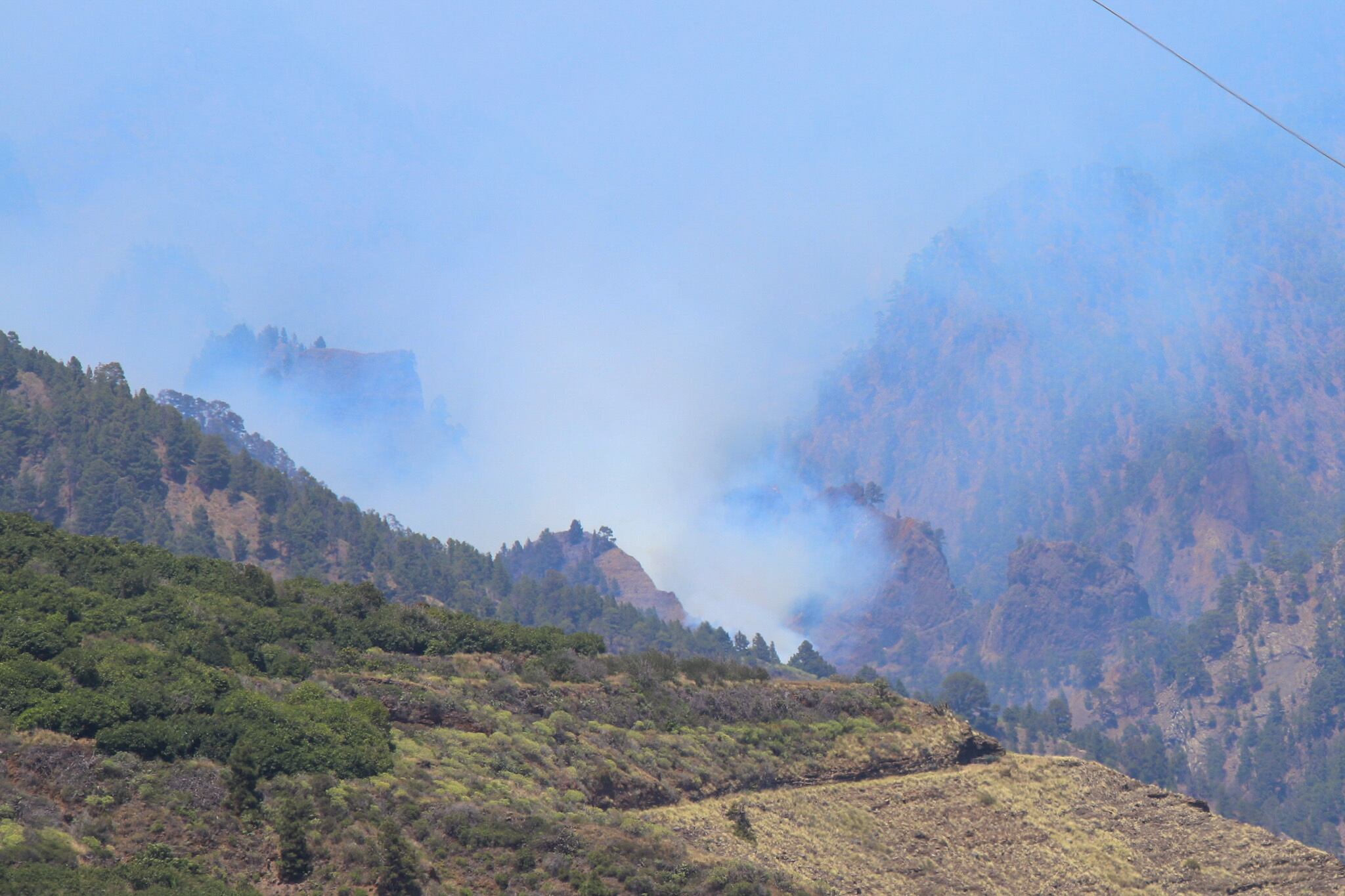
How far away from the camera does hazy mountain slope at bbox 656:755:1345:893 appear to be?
5616 cm

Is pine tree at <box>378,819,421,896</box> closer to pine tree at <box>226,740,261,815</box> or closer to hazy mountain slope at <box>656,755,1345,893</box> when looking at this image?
pine tree at <box>226,740,261,815</box>

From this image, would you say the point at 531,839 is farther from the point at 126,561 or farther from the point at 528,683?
the point at 126,561

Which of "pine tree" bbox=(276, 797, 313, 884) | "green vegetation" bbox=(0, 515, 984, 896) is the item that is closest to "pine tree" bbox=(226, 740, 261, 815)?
"green vegetation" bbox=(0, 515, 984, 896)

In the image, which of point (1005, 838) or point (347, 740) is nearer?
point (347, 740)

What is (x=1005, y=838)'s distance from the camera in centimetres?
6312

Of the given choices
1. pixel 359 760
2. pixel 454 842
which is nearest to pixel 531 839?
pixel 454 842

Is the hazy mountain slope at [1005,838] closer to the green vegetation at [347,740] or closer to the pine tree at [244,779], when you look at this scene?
the green vegetation at [347,740]

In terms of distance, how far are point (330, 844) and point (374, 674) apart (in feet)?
57.7

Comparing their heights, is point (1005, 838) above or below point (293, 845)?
above

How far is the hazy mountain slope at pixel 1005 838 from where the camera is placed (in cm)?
5616

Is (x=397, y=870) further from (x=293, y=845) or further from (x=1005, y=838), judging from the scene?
(x=1005, y=838)

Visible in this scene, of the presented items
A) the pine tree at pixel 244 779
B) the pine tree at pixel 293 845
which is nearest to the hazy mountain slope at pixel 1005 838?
the pine tree at pixel 293 845

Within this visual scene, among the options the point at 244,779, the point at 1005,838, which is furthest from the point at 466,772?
the point at 1005,838

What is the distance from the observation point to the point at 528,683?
6412 cm
